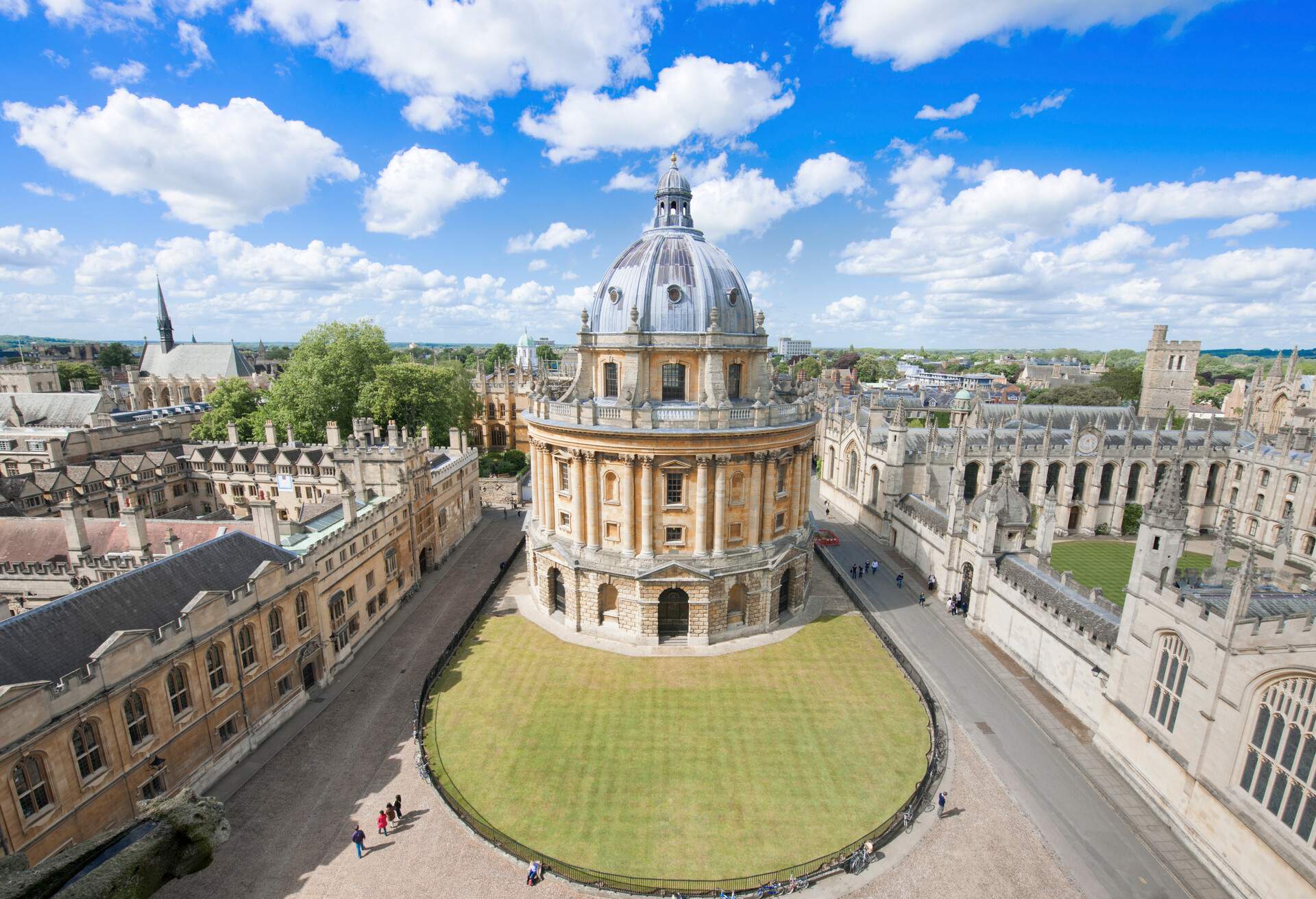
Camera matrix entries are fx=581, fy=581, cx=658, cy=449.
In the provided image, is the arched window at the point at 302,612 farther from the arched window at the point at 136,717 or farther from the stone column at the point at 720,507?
the stone column at the point at 720,507

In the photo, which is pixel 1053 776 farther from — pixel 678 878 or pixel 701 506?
pixel 701 506

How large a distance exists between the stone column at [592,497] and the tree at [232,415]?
44.2m

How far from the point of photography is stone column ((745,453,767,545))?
3181 centimetres

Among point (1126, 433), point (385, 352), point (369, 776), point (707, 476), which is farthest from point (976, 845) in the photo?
point (385, 352)

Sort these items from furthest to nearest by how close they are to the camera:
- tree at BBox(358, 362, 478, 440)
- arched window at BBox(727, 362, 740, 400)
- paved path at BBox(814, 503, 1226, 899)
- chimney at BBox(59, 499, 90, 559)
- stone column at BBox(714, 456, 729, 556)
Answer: tree at BBox(358, 362, 478, 440), arched window at BBox(727, 362, 740, 400), stone column at BBox(714, 456, 729, 556), chimney at BBox(59, 499, 90, 559), paved path at BBox(814, 503, 1226, 899)

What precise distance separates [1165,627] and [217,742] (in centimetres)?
3502

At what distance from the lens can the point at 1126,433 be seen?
52469 millimetres

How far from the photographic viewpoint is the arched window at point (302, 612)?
1046 inches

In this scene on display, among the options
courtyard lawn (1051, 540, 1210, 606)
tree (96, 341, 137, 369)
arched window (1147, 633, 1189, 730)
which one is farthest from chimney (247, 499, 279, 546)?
tree (96, 341, 137, 369)

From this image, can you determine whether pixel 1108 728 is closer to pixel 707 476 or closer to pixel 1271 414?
pixel 707 476

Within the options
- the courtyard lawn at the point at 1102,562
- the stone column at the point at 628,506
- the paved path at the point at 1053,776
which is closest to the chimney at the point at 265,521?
the stone column at the point at 628,506

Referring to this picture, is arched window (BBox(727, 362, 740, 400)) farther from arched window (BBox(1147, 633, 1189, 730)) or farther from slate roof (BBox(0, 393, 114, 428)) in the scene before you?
slate roof (BBox(0, 393, 114, 428))

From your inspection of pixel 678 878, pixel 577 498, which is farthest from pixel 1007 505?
pixel 678 878

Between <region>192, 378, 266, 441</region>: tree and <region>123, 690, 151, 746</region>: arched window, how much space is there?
46068 millimetres
